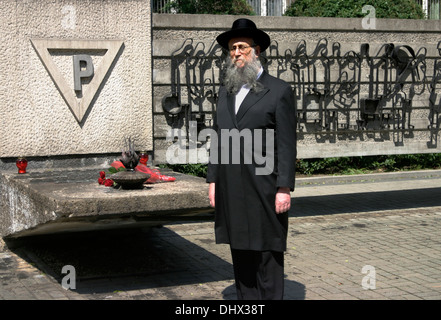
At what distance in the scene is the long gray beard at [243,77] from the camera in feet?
15.2

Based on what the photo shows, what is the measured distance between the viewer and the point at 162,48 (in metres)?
8.12

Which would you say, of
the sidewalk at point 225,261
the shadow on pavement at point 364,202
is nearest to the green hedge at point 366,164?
the shadow on pavement at point 364,202

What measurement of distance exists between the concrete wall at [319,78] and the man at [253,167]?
11.3 feet

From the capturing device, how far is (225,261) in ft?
22.0

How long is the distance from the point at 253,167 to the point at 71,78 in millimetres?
3555

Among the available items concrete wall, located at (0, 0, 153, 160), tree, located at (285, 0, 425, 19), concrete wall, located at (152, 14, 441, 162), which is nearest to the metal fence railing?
tree, located at (285, 0, 425, 19)

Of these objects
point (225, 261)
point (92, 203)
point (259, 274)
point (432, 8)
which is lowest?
point (225, 261)

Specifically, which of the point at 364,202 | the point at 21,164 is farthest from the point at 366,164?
the point at 21,164

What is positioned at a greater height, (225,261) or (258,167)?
(258,167)

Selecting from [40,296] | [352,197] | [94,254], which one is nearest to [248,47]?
[40,296]

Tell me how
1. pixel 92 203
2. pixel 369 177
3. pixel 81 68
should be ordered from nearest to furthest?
pixel 92 203, pixel 81 68, pixel 369 177

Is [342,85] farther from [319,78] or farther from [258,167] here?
[258,167]

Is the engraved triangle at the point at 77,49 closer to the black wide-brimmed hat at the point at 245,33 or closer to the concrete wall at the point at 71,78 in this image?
the concrete wall at the point at 71,78

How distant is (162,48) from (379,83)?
9.73ft
